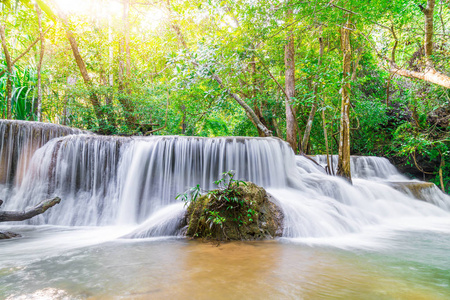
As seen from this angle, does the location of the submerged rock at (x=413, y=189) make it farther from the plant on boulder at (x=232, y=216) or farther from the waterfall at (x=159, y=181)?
the plant on boulder at (x=232, y=216)

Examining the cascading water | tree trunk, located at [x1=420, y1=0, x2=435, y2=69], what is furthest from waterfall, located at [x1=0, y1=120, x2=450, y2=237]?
tree trunk, located at [x1=420, y1=0, x2=435, y2=69]

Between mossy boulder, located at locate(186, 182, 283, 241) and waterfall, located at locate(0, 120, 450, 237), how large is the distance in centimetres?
166

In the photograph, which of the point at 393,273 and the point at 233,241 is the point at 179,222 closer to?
the point at 233,241

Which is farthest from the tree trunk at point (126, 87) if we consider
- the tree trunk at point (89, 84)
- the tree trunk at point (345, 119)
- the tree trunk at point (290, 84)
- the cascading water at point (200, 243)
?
the tree trunk at point (345, 119)

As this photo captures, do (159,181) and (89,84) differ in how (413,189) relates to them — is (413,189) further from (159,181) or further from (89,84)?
(89,84)

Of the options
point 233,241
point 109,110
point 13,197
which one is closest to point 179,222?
point 233,241

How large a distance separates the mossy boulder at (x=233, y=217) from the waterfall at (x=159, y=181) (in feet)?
5.43

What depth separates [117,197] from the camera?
19.9 feet

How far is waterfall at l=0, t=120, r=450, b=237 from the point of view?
18.9ft

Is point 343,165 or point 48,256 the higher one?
point 343,165

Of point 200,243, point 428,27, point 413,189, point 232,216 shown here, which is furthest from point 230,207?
point 413,189

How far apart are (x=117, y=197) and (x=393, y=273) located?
5660 millimetres

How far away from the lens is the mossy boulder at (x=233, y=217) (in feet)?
11.6

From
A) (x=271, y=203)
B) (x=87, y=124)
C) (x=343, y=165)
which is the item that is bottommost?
(x=271, y=203)
